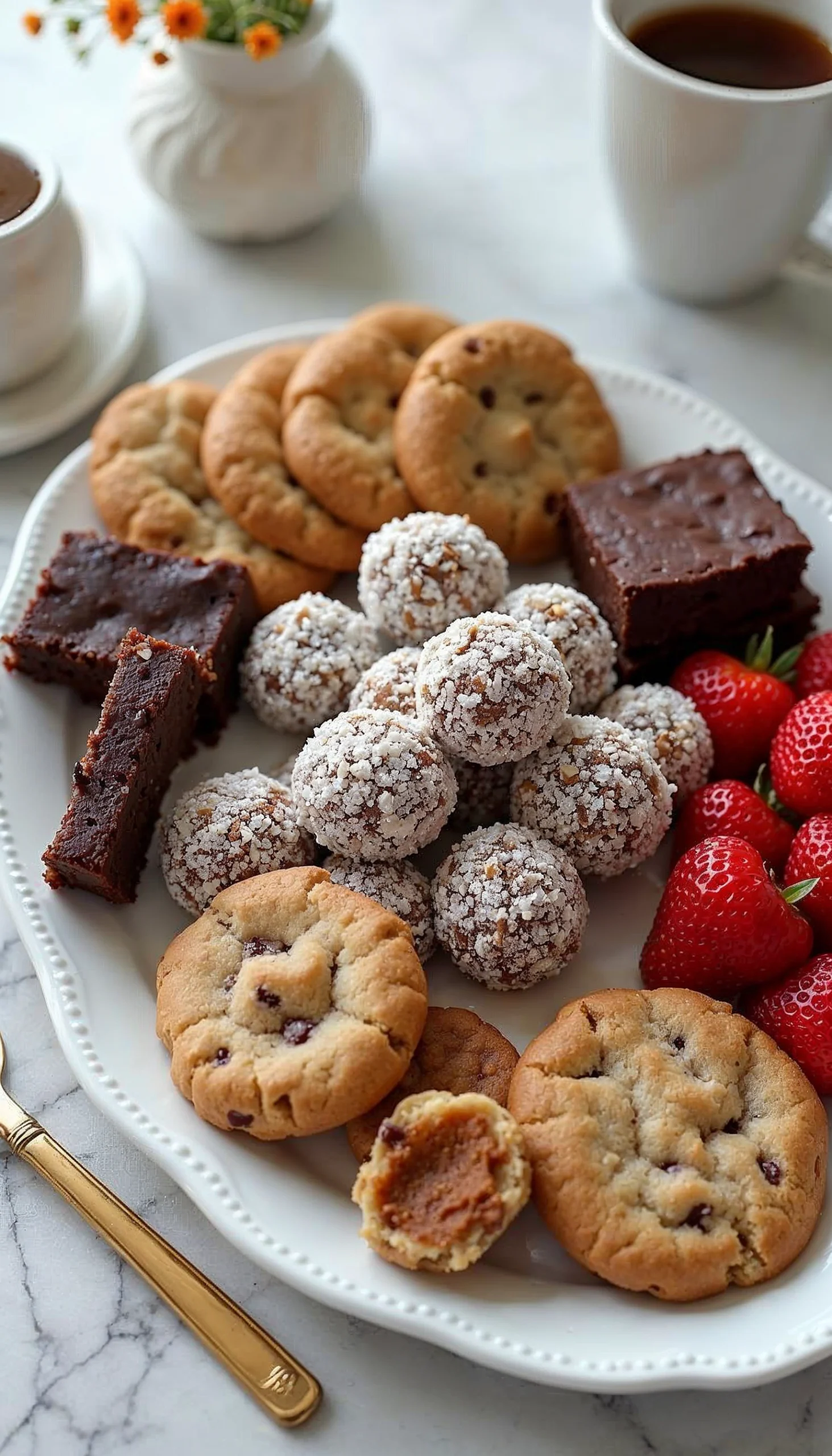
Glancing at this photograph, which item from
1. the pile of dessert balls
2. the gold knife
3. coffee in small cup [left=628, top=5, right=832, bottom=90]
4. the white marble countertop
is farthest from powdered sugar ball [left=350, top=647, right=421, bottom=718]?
coffee in small cup [left=628, top=5, right=832, bottom=90]

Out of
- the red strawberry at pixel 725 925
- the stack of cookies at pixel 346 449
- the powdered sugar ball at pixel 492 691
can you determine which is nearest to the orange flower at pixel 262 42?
the stack of cookies at pixel 346 449

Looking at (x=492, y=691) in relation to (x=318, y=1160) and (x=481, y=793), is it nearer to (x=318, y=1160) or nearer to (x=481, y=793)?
(x=481, y=793)

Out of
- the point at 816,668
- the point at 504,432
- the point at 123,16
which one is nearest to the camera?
the point at 816,668

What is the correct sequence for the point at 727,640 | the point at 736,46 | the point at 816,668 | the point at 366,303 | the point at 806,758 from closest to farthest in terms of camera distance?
the point at 806,758, the point at 816,668, the point at 727,640, the point at 736,46, the point at 366,303

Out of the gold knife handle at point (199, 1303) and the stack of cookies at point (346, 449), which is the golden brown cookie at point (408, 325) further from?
the gold knife handle at point (199, 1303)

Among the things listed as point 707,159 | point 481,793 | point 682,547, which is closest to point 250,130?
point 707,159

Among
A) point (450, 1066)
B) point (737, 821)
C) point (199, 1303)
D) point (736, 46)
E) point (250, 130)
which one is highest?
point (736, 46)
